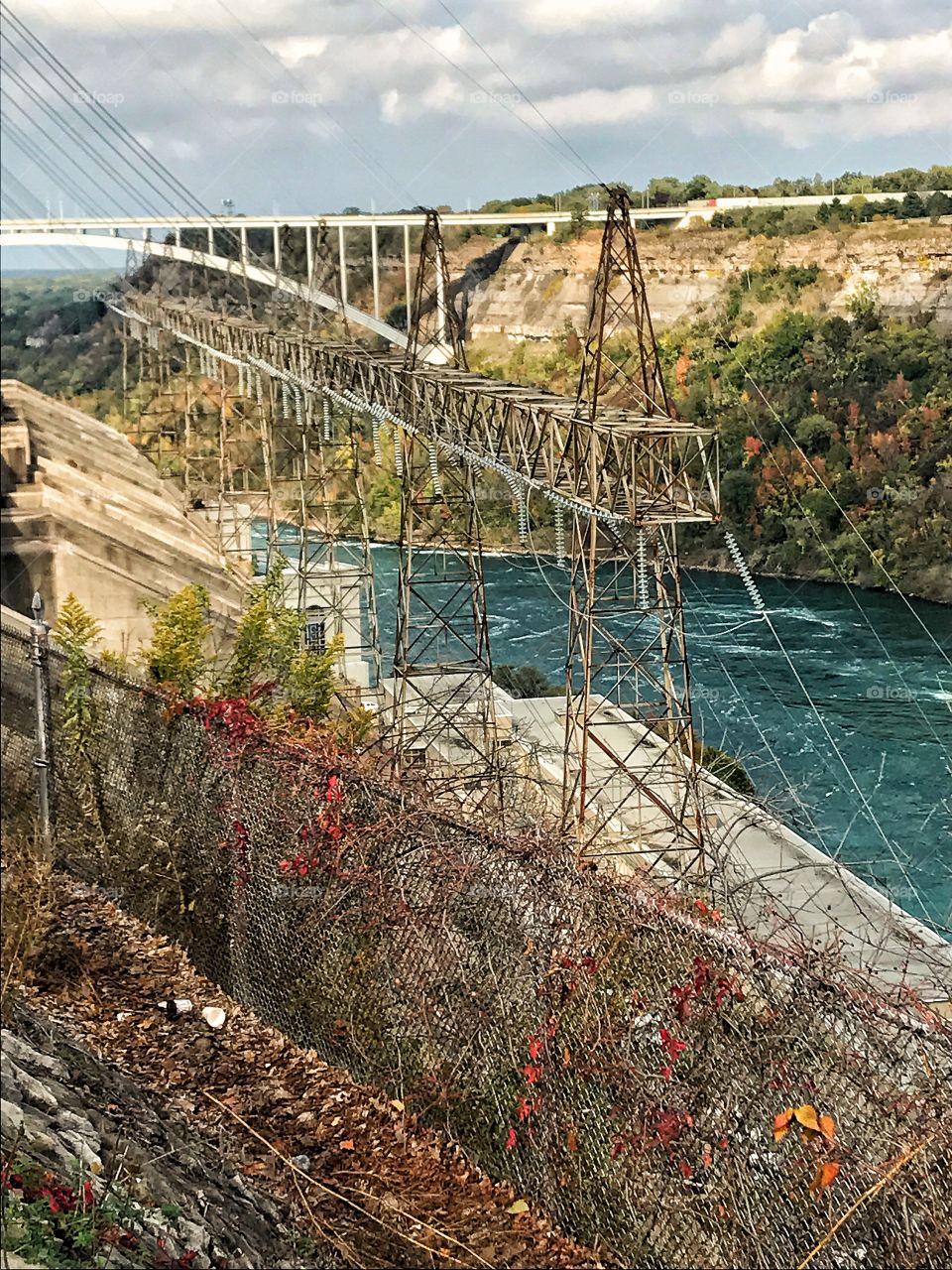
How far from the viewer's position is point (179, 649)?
864 cm

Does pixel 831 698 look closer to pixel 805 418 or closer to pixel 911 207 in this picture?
pixel 805 418

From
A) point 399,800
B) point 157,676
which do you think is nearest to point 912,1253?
point 399,800

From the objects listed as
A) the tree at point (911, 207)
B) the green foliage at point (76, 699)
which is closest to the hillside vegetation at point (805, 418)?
the tree at point (911, 207)

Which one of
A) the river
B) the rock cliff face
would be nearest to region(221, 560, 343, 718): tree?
the river

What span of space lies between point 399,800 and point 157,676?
10.0ft

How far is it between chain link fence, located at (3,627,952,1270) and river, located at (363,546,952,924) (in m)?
7.33

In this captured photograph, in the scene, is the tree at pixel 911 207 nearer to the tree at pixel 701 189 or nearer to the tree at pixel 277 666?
the tree at pixel 701 189

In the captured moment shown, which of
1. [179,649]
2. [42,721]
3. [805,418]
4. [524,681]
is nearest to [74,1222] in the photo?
[42,721]

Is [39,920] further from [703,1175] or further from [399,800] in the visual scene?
[703,1175]

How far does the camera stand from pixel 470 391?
14.2 m

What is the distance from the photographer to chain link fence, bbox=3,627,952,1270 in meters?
4.44

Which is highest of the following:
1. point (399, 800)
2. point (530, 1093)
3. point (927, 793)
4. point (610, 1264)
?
point (399, 800)

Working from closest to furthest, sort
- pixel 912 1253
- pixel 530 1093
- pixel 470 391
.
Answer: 1. pixel 912 1253
2. pixel 530 1093
3. pixel 470 391

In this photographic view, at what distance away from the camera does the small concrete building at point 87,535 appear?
23.7ft
